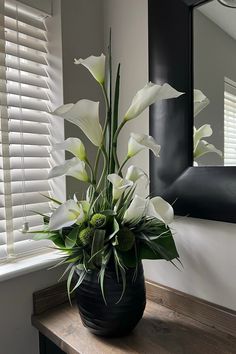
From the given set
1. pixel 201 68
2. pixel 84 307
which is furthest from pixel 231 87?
pixel 84 307

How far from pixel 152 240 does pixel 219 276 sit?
0.26m

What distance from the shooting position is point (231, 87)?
0.75m

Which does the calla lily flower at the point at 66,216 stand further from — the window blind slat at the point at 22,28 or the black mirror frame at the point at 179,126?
the window blind slat at the point at 22,28

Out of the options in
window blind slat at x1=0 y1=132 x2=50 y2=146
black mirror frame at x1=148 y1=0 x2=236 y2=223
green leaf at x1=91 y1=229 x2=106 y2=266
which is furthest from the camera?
window blind slat at x1=0 y1=132 x2=50 y2=146

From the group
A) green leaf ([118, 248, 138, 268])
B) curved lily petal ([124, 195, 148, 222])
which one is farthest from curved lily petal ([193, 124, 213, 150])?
green leaf ([118, 248, 138, 268])

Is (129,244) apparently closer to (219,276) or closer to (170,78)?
(219,276)

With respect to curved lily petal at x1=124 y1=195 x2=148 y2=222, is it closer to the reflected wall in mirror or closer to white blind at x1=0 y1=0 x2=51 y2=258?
the reflected wall in mirror

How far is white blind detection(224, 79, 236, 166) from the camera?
2.47ft

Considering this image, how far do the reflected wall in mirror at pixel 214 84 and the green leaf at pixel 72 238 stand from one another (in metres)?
0.42

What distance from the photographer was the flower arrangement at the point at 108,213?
0.69m

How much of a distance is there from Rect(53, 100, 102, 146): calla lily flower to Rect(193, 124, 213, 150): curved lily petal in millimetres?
294

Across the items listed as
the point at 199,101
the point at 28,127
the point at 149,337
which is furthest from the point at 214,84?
the point at 149,337

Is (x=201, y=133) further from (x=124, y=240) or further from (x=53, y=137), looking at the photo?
(x=53, y=137)

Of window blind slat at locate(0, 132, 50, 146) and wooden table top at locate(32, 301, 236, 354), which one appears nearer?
wooden table top at locate(32, 301, 236, 354)
